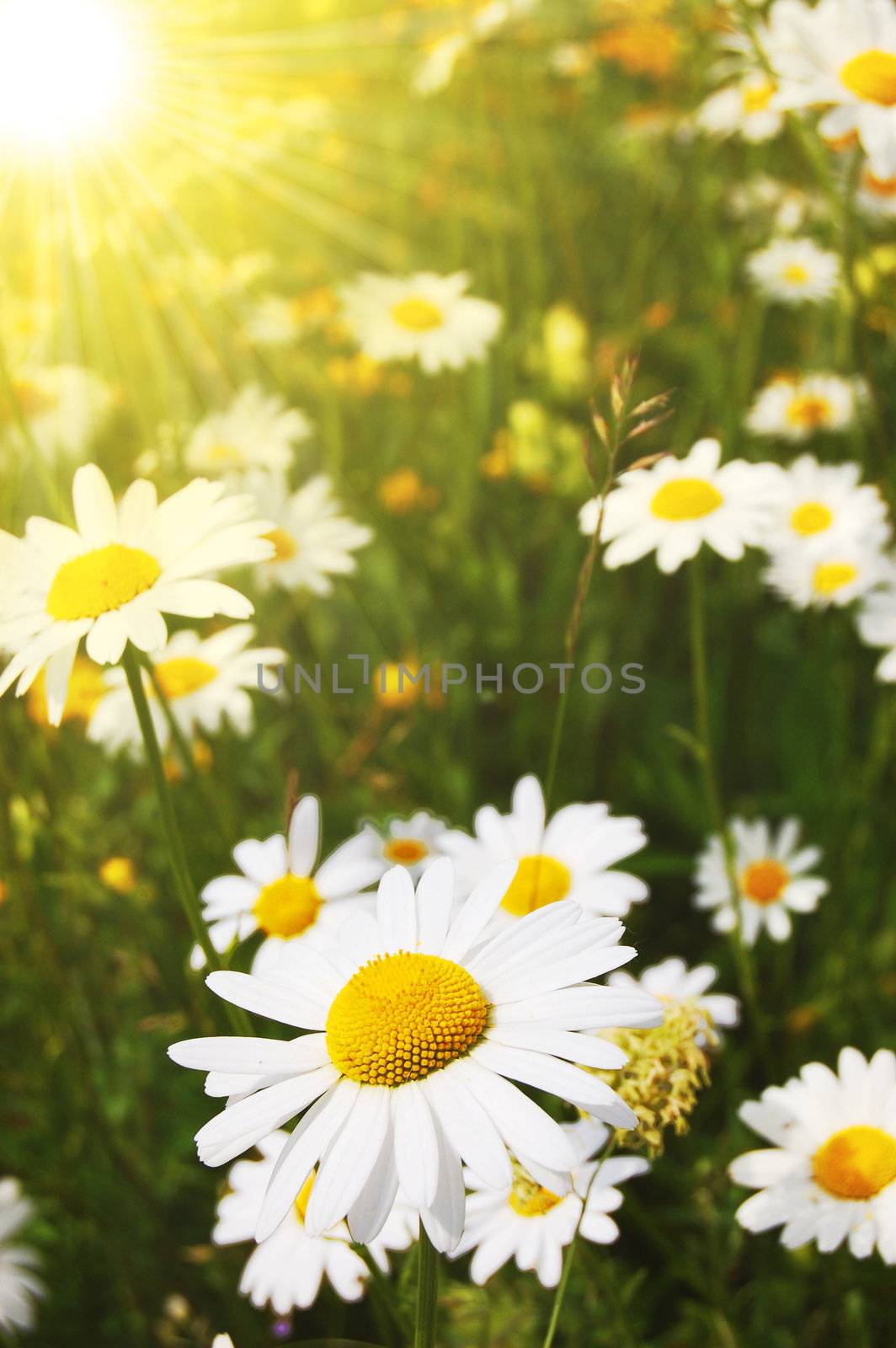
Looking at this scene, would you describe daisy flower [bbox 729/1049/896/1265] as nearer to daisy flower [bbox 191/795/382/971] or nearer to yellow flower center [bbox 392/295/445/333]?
daisy flower [bbox 191/795/382/971]

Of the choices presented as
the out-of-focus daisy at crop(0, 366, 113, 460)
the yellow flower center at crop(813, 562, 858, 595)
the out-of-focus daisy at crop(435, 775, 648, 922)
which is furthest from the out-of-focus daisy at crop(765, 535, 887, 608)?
the out-of-focus daisy at crop(0, 366, 113, 460)

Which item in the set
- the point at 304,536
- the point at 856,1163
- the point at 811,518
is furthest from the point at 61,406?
the point at 856,1163

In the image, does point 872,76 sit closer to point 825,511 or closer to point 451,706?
point 825,511

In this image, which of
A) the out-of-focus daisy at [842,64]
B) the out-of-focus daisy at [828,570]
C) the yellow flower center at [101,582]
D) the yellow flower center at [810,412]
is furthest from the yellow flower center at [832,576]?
the yellow flower center at [101,582]

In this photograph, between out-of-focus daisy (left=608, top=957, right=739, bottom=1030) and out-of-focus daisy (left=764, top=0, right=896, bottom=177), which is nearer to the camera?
out-of-focus daisy (left=608, top=957, right=739, bottom=1030)

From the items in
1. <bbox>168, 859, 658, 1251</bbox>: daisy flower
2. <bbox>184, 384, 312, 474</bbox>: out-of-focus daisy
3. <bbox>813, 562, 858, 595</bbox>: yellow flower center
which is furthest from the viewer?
<bbox>184, 384, 312, 474</bbox>: out-of-focus daisy

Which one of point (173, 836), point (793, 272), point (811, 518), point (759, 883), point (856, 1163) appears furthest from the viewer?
point (793, 272)

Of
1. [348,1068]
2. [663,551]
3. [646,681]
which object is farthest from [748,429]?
[348,1068]
